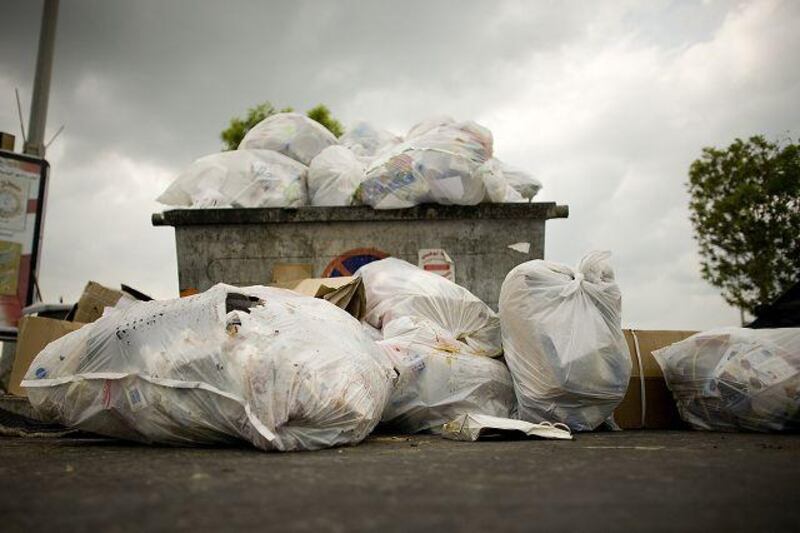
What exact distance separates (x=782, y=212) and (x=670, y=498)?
A: 432 inches

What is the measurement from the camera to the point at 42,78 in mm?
6988

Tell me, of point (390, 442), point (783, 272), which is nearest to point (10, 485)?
point (390, 442)

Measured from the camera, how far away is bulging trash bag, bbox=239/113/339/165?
5051 mm

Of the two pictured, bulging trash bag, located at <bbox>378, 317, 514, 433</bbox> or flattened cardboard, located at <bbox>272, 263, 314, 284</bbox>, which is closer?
bulging trash bag, located at <bbox>378, 317, 514, 433</bbox>

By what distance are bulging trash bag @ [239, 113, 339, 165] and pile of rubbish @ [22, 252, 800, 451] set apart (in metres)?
1.65

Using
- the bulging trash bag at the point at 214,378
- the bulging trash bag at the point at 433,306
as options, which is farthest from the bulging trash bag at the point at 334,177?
the bulging trash bag at the point at 214,378

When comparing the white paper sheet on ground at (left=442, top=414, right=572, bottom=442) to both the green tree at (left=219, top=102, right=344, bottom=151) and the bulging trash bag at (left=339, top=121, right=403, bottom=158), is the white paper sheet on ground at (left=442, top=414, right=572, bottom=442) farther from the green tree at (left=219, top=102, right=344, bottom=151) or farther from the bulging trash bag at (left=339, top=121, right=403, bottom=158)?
the green tree at (left=219, top=102, right=344, bottom=151)

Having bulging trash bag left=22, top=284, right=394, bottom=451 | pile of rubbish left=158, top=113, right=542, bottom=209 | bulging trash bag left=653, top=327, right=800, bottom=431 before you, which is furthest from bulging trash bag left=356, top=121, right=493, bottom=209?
bulging trash bag left=22, top=284, right=394, bottom=451

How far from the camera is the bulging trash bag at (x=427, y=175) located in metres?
4.07

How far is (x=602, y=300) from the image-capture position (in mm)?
2982

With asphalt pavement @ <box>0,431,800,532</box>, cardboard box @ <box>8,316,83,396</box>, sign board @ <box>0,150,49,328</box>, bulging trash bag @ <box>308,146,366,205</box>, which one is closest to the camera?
asphalt pavement @ <box>0,431,800,532</box>

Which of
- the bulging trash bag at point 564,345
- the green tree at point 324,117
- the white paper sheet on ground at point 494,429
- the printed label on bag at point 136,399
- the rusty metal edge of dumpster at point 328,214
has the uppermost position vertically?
the green tree at point 324,117

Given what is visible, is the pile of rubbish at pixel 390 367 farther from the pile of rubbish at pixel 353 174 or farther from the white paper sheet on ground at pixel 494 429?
the pile of rubbish at pixel 353 174

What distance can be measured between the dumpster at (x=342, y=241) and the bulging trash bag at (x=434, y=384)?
1.26 metres
